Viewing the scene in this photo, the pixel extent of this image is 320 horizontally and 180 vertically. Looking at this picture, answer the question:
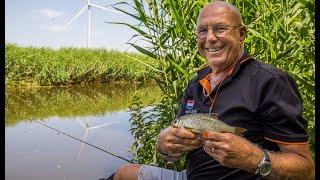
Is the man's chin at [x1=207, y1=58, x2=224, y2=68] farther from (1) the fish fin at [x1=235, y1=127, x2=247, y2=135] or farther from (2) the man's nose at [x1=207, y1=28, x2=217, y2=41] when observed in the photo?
(1) the fish fin at [x1=235, y1=127, x2=247, y2=135]

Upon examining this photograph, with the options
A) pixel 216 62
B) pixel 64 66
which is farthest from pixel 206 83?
pixel 64 66

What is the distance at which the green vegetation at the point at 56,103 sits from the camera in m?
10.8

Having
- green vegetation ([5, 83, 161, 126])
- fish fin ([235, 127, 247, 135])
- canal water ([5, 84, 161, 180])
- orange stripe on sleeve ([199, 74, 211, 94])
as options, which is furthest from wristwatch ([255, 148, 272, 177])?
green vegetation ([5, 83, 161, 126])

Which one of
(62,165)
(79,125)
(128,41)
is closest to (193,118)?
(128,41)

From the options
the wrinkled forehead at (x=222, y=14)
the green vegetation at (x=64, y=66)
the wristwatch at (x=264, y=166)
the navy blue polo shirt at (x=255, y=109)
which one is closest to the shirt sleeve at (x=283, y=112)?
the navy blue polo shirt at (x=255, y=109)

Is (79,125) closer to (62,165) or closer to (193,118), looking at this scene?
(62,165)

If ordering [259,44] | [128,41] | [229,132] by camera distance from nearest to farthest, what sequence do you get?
1. [229,132]
2. [259,44]
3. [128,41]

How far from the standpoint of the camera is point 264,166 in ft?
5.97

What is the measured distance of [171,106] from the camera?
3699 mm

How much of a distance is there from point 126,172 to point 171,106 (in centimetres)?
114

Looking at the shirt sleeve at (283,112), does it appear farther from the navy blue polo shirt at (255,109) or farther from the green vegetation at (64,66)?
the green vegetation at (64,66)

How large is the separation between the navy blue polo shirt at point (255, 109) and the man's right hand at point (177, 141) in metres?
0.15

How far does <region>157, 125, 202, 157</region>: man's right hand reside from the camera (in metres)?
1.94

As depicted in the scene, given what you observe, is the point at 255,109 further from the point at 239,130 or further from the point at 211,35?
the point at 211,35
